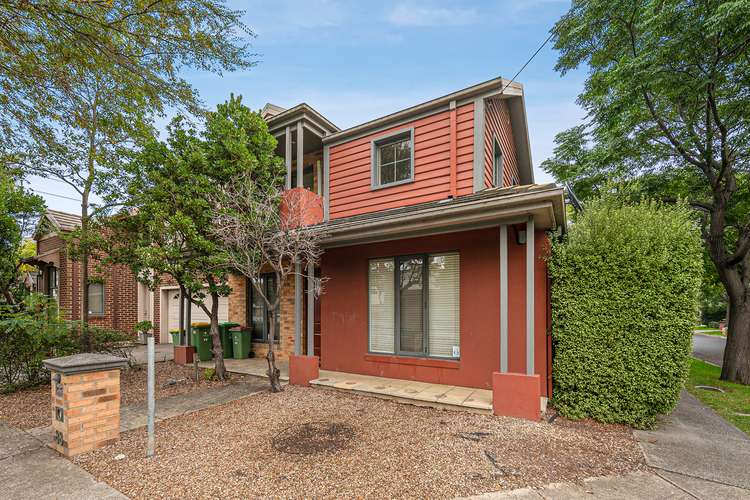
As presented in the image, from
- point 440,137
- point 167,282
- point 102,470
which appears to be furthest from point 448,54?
point 167,282

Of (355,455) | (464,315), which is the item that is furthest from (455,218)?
Answer: (355,455)

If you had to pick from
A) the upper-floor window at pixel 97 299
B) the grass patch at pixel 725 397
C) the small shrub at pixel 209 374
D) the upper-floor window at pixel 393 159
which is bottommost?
the grass patch at pixel 725 397

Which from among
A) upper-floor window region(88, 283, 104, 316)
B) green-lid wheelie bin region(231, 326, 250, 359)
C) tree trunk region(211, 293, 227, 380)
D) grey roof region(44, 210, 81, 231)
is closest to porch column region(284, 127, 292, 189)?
tree trunk region(211, 293, 227, 380)

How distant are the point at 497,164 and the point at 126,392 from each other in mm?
8639

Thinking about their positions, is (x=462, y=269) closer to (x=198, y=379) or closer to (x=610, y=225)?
(x=610, y=225)

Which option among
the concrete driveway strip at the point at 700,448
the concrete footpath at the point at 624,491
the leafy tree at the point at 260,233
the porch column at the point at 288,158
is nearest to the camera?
the concrete footpath at the point at 624,491

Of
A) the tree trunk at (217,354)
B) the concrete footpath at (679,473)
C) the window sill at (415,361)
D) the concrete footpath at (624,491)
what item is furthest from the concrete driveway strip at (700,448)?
the tree trunk at (217,354)

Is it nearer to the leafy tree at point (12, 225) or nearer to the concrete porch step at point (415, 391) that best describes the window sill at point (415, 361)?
the concrete porch step at point (415, 391)

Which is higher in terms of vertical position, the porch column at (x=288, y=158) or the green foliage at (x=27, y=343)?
the porch column at (x=288, y=158)

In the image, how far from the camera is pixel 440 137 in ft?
23.3

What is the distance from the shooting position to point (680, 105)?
8.05 metres

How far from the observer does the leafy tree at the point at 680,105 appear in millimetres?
6910

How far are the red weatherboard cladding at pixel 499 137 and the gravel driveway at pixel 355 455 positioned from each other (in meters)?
4.34

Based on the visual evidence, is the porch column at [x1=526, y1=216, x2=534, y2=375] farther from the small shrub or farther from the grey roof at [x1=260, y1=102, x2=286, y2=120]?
the grey roof at [x1=260, y1=102, x2=286, y2=120]
